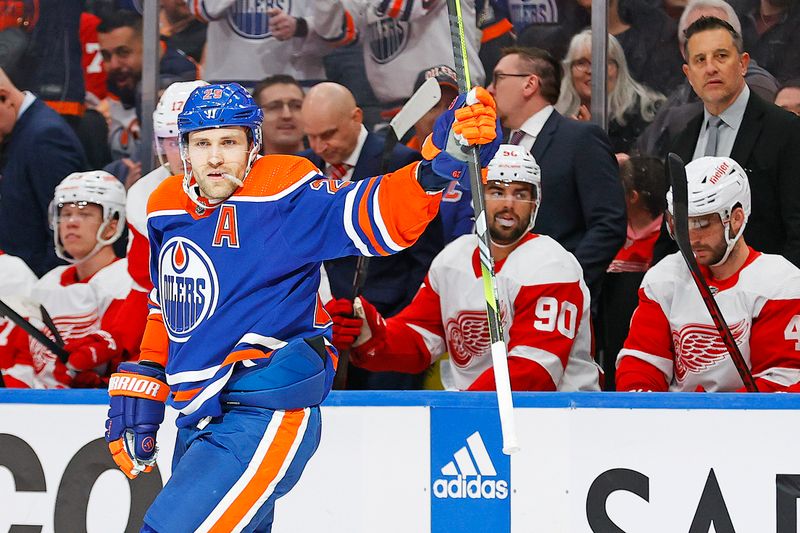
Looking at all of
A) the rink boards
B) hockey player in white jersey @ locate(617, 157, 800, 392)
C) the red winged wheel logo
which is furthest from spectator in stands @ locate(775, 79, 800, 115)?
the rink boards

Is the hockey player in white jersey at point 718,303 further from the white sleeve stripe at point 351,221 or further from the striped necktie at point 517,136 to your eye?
the white sleeve stripe at point 351,221

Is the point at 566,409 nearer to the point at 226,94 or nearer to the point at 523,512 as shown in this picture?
the point at 523,512

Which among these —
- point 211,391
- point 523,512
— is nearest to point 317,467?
point 523,512

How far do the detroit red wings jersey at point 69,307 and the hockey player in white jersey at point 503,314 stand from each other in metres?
0.79

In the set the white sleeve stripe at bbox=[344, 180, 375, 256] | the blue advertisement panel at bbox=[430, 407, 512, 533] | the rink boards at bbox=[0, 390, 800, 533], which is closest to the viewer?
the white sleeve stripe at bbox=[344, 180, 375, 256]

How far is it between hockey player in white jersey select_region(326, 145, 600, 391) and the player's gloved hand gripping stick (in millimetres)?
1050

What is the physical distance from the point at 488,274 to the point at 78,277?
2.04 metres

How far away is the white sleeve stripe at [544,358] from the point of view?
11.8ft

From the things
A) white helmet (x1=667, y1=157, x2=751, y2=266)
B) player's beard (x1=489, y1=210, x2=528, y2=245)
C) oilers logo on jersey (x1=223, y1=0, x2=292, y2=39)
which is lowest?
player's beard (x1=489, y1=210, x2=528, y2=245)

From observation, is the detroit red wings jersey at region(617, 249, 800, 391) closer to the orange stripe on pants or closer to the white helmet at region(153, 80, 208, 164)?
the orange stripe on pants

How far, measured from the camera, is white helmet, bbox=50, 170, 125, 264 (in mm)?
4168

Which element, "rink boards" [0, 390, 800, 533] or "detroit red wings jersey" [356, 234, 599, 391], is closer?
"rink boards" [0, 390, 800, 533]

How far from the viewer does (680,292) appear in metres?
3.65

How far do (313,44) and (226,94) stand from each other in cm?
170
